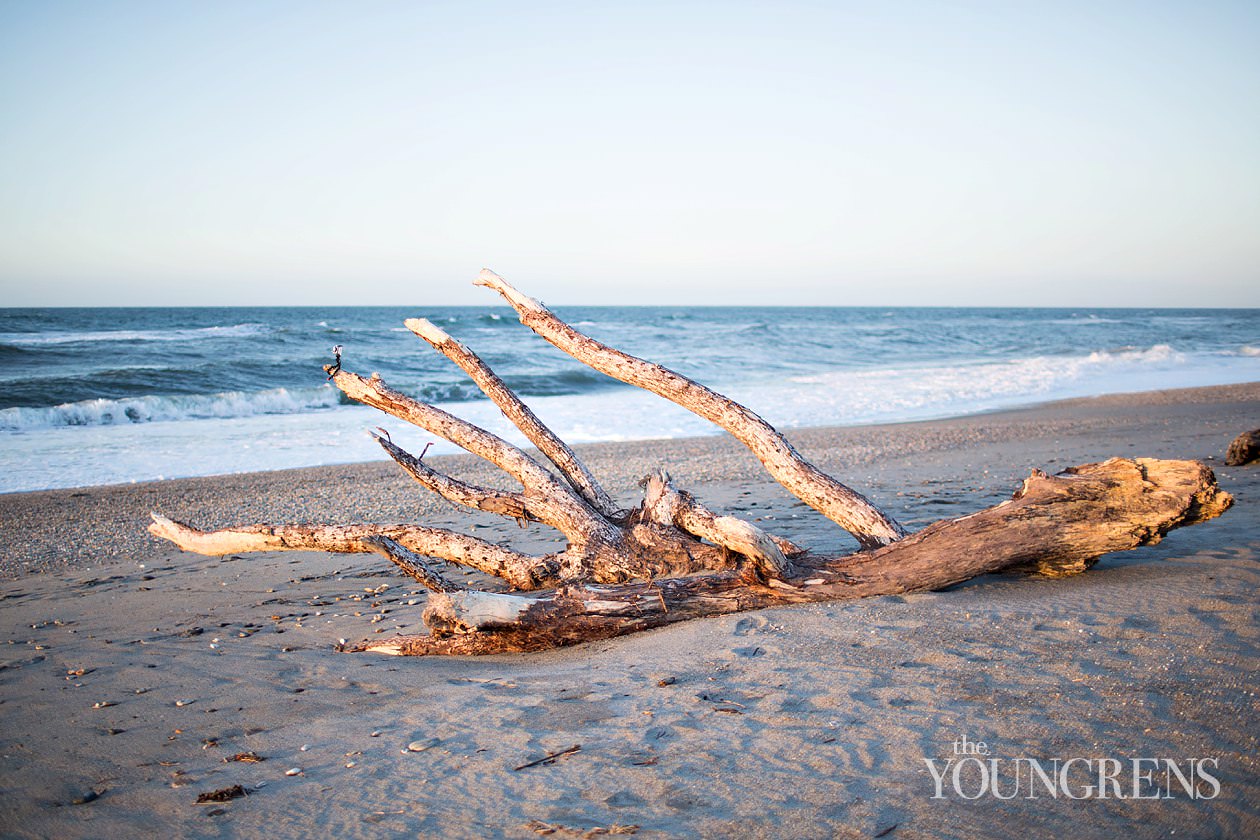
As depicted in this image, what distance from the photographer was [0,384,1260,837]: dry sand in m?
2.41

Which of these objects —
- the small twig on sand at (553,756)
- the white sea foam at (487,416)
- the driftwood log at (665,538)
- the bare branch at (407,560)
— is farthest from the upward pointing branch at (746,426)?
the white sea foam at (487,416)

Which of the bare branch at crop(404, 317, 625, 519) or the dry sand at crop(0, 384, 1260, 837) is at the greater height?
the bare branch at crop(404, 317, 625, 519)

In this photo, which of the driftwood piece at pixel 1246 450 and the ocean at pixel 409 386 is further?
the ocean at pixel 409 386

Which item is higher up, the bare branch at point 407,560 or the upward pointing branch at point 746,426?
the upward pointing branch at point 746,426

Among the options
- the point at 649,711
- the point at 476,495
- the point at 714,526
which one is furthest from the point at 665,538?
the point at 649,711

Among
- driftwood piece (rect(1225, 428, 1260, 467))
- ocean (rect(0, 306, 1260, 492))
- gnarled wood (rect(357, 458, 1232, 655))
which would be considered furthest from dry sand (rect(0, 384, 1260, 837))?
ocean (rect(0, 306, 1260, 492))

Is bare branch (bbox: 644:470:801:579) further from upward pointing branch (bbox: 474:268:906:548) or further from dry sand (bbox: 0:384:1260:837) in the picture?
upward pointing branch (bbox: 474:268:906:548)

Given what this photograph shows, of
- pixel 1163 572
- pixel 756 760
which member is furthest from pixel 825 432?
pixel 756 760

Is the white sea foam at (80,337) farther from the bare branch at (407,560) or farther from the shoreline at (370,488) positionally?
the bare branch at (407,560)

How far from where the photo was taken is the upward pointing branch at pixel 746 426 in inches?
183

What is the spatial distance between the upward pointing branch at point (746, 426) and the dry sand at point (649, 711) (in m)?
0.68

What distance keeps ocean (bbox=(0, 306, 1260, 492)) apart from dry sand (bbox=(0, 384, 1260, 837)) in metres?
7.24

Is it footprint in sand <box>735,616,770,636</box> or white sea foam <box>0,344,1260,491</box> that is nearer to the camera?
footprint in sand <box>735,616,770,636</box>

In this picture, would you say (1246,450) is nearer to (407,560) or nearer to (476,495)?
(476,495)
